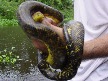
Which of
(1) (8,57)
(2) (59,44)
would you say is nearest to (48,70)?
(2) (59,44)

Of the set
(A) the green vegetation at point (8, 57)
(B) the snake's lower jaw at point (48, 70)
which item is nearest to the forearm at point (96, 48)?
(B) the snake's lower jaw at point (48, 70)

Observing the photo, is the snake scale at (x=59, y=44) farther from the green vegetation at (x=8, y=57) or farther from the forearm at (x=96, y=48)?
the green vegetation at (x=8, y=57)

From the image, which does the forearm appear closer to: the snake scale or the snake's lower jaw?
the snake scale

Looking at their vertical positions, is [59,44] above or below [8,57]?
above

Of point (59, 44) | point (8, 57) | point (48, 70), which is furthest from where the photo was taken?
point (8, 57)

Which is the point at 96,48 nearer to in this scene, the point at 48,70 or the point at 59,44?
the point at 59,44

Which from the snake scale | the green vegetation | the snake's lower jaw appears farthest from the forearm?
the green vegetation
